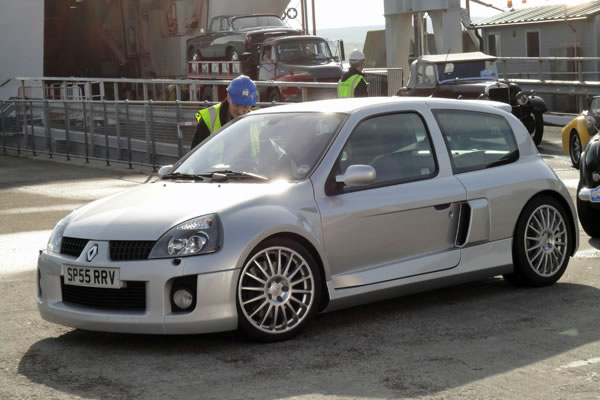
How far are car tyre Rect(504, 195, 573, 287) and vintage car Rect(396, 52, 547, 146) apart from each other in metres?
13.9

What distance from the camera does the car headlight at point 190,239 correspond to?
643 centimetres

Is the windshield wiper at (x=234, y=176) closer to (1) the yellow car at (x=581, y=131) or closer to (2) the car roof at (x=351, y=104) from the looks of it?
(2) the car roof at (x=351, y=104)

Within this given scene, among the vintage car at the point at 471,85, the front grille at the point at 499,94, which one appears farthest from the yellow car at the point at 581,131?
the front grille at the point at 499,94

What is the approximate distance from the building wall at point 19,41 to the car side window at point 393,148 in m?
31.9

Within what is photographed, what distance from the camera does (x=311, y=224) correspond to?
22.5 ft

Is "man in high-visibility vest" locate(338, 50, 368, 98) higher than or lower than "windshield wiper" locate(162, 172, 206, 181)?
higher

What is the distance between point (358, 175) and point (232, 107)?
8.87ft

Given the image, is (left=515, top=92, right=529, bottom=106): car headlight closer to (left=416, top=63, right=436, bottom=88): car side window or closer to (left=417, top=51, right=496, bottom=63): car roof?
(left=417, top=51, right=496, bottom=63): car roof

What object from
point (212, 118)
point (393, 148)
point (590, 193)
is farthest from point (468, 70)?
point (393, 148)

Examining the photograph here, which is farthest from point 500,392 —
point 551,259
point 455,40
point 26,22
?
point 26,22

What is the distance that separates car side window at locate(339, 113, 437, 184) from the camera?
734 centimetres

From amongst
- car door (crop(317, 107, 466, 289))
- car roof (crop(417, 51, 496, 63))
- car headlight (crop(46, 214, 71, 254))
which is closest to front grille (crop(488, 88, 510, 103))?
car roof (crop(417, 51, 496, 63))

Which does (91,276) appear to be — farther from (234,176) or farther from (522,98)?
(522,98)

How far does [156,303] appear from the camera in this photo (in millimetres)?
6418
